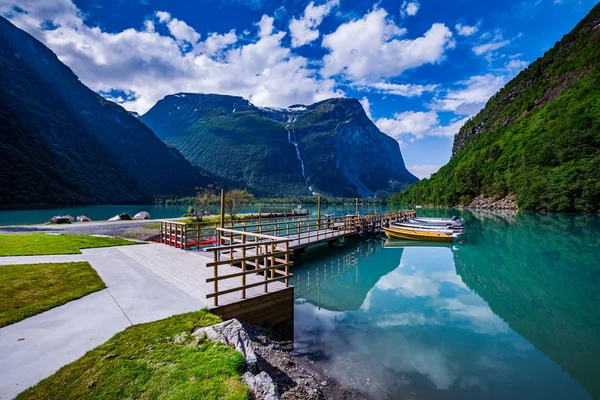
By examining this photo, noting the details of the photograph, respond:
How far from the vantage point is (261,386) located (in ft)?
13.1

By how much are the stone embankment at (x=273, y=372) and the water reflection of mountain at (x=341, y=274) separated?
484 cm

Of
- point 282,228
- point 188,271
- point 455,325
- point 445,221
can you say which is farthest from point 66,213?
point 455,325

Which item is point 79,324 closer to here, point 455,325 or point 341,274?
point 455,325

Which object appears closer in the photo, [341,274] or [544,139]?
[341,274]

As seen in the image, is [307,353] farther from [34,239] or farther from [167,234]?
[34,239]

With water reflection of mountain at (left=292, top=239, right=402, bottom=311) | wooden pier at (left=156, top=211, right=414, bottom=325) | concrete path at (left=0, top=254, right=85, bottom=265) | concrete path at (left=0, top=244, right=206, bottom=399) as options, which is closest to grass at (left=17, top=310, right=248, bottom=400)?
concrete path at (left=0, top=244, right=206, bottom=399)

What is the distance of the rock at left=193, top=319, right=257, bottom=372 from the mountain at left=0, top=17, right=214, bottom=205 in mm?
91563

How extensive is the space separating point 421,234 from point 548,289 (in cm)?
1381

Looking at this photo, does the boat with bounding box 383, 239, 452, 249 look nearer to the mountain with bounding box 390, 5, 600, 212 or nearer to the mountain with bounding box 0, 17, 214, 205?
the mountain with bounding box 390, 5, 600, 212

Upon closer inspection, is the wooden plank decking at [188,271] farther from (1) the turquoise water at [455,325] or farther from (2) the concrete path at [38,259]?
(1) the turquoise water at [455,325]

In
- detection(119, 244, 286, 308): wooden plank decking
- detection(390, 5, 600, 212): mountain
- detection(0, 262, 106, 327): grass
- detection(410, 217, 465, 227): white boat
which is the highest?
detection(390, 5, 600, 212): mountain

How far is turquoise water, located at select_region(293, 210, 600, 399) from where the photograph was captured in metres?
6.37

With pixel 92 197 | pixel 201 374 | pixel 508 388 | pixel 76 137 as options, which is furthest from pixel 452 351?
pixel 76 137

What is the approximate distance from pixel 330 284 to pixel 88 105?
772 ft
